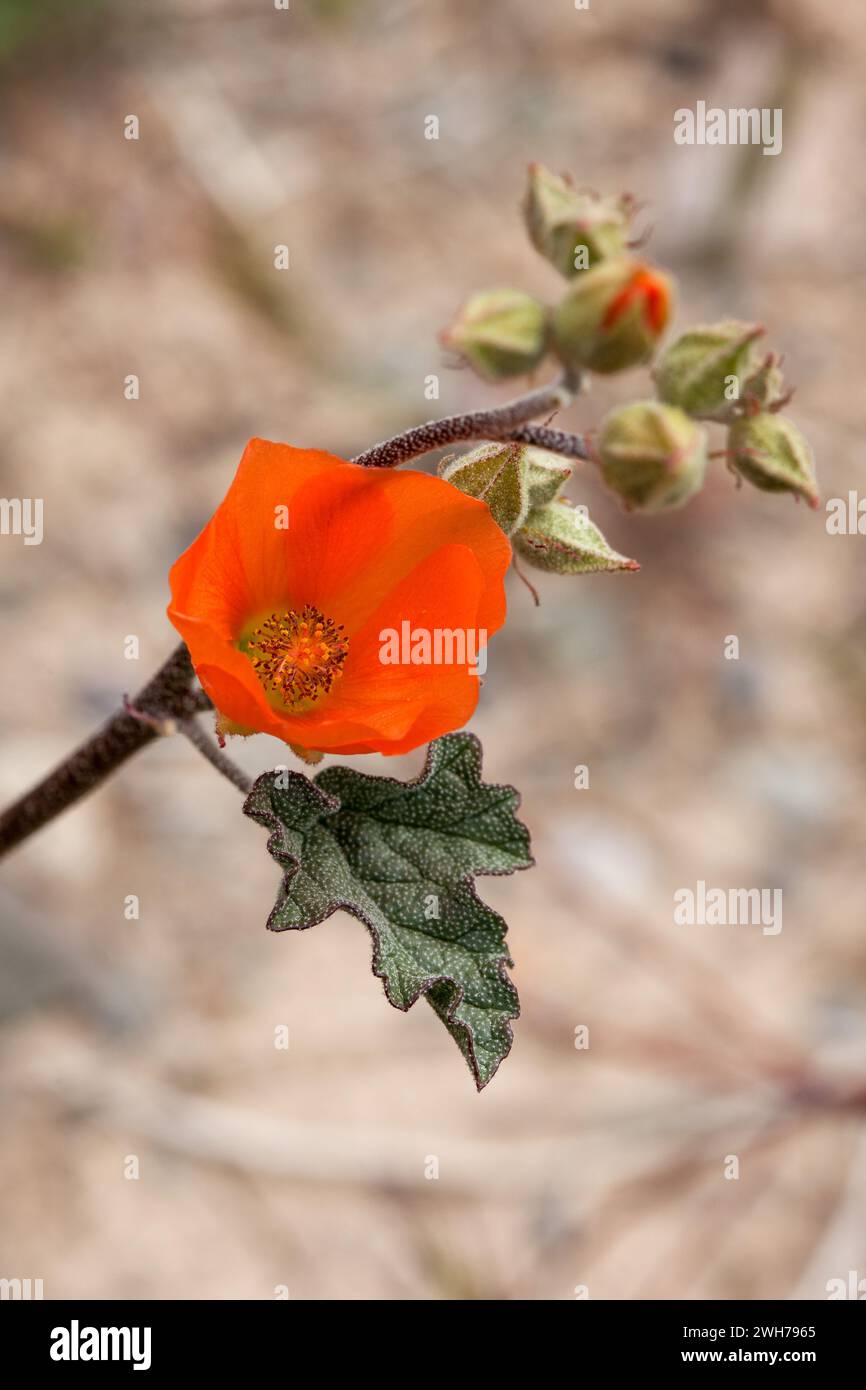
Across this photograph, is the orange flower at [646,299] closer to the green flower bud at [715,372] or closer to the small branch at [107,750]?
the green flower bud at [715,372]

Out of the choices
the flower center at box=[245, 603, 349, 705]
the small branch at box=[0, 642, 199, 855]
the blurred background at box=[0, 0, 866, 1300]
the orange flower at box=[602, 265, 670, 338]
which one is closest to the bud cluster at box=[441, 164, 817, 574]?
the orange flower at box=[602, 265, 670, 338]

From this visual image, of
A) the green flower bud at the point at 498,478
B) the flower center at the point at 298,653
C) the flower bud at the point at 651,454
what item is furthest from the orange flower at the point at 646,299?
the flower center at the point at 298,653

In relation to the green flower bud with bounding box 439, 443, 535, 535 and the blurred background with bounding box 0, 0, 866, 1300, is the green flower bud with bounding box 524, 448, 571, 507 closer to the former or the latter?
the green flower bud with bounding box 439, 443, 535, 535

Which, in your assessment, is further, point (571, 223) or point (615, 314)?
point (571, 223)

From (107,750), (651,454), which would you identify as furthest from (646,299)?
(107,750)

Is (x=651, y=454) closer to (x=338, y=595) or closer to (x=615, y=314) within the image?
(x=615, y=314)
